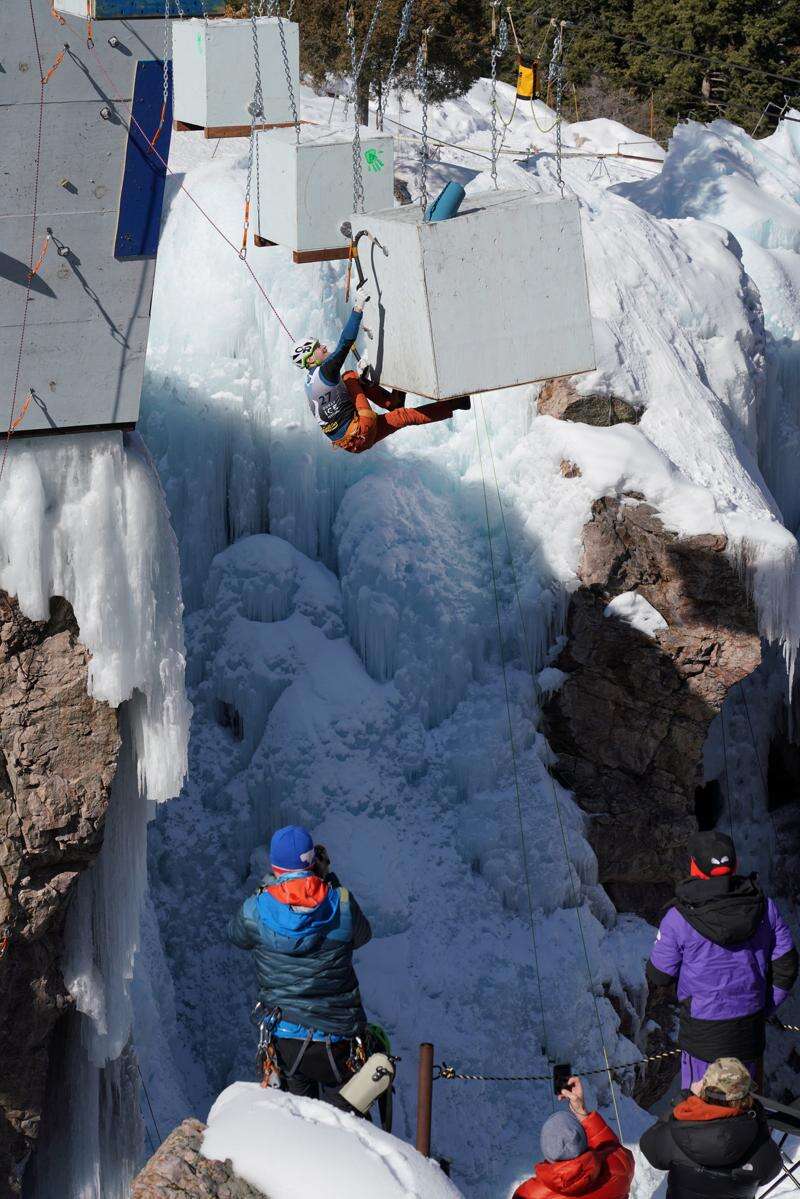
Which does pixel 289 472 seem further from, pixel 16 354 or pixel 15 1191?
pixel 15 1191

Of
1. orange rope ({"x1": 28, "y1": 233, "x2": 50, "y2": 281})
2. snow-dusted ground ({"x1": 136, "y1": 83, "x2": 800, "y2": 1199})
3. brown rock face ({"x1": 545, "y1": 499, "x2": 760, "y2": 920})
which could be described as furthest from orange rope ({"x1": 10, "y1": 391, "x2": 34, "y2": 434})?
brown rock face ({"x1": 545, "y1": 499, "x2": 760, "y2": 920})

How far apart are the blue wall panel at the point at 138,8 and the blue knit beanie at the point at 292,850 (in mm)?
3775

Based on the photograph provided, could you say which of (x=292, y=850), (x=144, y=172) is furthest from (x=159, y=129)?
(x=292, y=850)

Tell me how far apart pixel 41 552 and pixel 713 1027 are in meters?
3.72

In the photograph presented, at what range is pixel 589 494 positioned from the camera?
11.3 metres

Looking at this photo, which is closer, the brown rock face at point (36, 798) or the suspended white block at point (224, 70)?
the brown rock face at point (36, 798)

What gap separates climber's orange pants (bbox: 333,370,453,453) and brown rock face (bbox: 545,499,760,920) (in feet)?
13.1

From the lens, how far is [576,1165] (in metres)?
5.49

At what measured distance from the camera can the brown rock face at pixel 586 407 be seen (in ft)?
38.1

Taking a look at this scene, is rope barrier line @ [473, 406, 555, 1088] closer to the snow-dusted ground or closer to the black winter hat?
the snow-dusted ground

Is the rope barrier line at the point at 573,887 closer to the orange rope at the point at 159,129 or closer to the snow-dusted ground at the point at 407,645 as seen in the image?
the snow-dusted ground at the point at 407,645

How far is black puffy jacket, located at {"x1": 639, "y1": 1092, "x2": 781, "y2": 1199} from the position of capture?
18.0 feet

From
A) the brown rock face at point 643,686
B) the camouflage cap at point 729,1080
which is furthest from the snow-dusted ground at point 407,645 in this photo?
the camouflage cap at point 729,1080

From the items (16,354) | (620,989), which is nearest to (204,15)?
(16,354)
